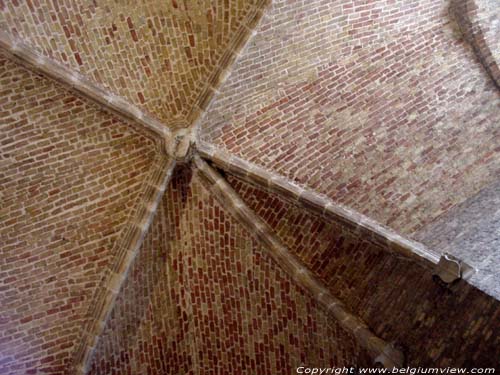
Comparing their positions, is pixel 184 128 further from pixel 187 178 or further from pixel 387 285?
pixel 387 285

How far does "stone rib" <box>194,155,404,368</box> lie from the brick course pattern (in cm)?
324

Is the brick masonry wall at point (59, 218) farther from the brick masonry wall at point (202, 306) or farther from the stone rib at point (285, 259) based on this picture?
the stone rib at point (285, 259)

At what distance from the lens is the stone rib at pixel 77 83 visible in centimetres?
819

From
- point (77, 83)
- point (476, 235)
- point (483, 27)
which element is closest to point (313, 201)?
point (476, 235)

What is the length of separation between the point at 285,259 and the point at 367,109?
194cm

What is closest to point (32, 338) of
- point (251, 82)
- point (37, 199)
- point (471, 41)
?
point (37, 199)

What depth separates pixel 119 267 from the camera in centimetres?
879

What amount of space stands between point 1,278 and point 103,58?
262 centimetres

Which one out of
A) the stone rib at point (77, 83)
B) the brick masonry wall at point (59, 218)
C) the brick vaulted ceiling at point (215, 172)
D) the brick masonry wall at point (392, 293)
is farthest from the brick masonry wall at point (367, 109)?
Answer: the brick masonry wall at point (59, 218)

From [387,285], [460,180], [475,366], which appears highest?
[460,180]

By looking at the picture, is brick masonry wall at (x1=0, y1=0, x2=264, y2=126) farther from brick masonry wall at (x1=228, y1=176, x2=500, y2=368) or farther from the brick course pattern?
the brick course pattern

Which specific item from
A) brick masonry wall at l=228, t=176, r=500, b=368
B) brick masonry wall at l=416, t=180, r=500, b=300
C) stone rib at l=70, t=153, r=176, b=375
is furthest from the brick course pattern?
stone rib at l=70, t=153, r=176, b=375

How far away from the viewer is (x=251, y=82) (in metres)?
8.69

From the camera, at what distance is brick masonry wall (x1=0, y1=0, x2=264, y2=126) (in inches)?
330
